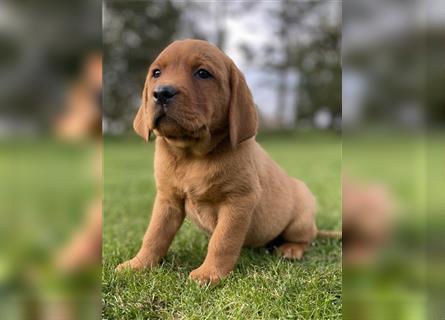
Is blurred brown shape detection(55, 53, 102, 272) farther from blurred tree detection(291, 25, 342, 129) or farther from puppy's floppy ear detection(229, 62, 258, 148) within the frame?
blurred tree detection(291, 25, 342, 129)

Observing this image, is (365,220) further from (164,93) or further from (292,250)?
(292,250)

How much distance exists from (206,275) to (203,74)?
0.70 meters

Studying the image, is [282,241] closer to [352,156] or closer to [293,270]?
[293,270]

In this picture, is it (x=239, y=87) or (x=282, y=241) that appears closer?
(x=239, y=87)

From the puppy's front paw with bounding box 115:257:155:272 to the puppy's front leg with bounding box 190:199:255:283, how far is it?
19 cm

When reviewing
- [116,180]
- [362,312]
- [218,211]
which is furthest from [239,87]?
[116,180]

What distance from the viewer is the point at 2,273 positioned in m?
0.82

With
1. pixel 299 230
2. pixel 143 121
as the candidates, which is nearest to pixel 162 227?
pixel 143 121

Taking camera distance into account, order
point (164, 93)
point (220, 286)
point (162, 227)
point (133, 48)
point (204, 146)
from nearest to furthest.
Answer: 1. point (164, 93)
2. point (220, 286)
3. point (204, 146)
4. point (162, 227)
5. point (133, 48)

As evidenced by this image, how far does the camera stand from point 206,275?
1606 mm

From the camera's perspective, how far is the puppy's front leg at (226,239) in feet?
5.38

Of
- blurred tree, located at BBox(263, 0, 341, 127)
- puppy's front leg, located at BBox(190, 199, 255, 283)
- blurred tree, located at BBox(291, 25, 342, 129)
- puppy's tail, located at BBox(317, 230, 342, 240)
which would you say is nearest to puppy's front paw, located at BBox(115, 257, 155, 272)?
puppy's front leg, located at BBox(190, 199, 255, 283)

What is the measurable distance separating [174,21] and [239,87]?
3.91 feet

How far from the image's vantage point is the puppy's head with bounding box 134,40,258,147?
59.0 inches
